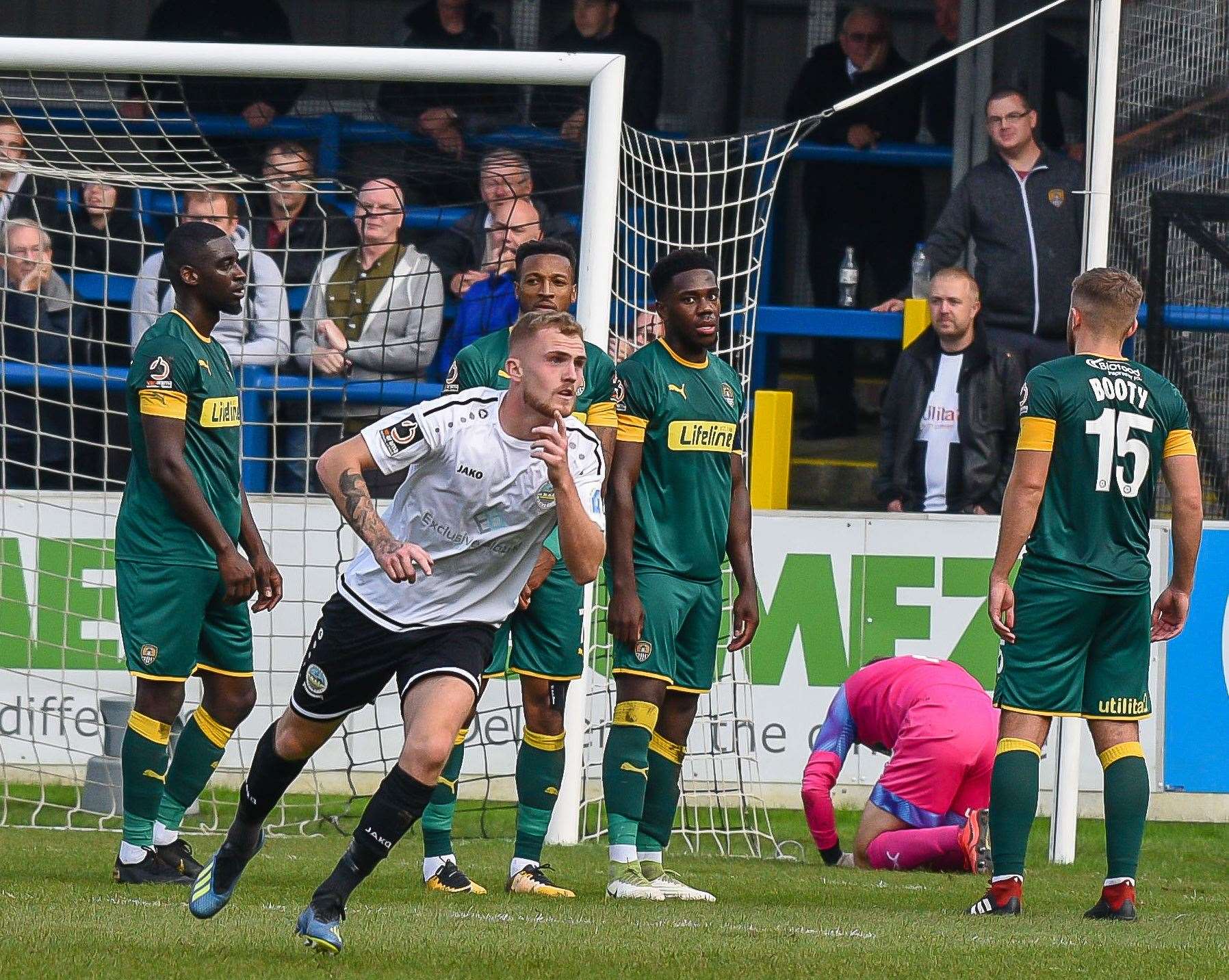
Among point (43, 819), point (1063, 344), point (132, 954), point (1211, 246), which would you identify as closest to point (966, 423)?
point (1063, 344)

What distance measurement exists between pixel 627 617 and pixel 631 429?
718mm

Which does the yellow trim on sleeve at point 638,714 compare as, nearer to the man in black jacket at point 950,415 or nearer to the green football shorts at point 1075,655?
the green football shorts at point 1075,655

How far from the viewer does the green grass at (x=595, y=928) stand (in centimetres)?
465

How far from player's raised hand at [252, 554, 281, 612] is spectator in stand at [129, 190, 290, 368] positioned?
10.7ft

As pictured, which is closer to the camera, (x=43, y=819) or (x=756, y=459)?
(x=43, y=819)

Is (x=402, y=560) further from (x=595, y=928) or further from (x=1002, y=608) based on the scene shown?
(x=1002, y=608)

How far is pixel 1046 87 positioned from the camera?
1304cm

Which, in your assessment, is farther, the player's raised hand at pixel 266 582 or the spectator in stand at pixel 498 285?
the spectator in stand at pixel 498 285

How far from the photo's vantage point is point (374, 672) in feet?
16.8

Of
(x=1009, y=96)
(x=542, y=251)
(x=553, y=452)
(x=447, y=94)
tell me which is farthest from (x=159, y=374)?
(x=1009, y=96)

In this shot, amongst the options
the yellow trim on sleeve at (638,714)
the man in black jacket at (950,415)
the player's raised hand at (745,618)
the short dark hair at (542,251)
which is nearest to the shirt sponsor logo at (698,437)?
the player's raised hand at (745,618)

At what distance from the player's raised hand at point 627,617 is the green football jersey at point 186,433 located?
4.95 ft

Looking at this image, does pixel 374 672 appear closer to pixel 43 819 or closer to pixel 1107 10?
pixel 43 819

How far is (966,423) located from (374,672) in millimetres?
6176
